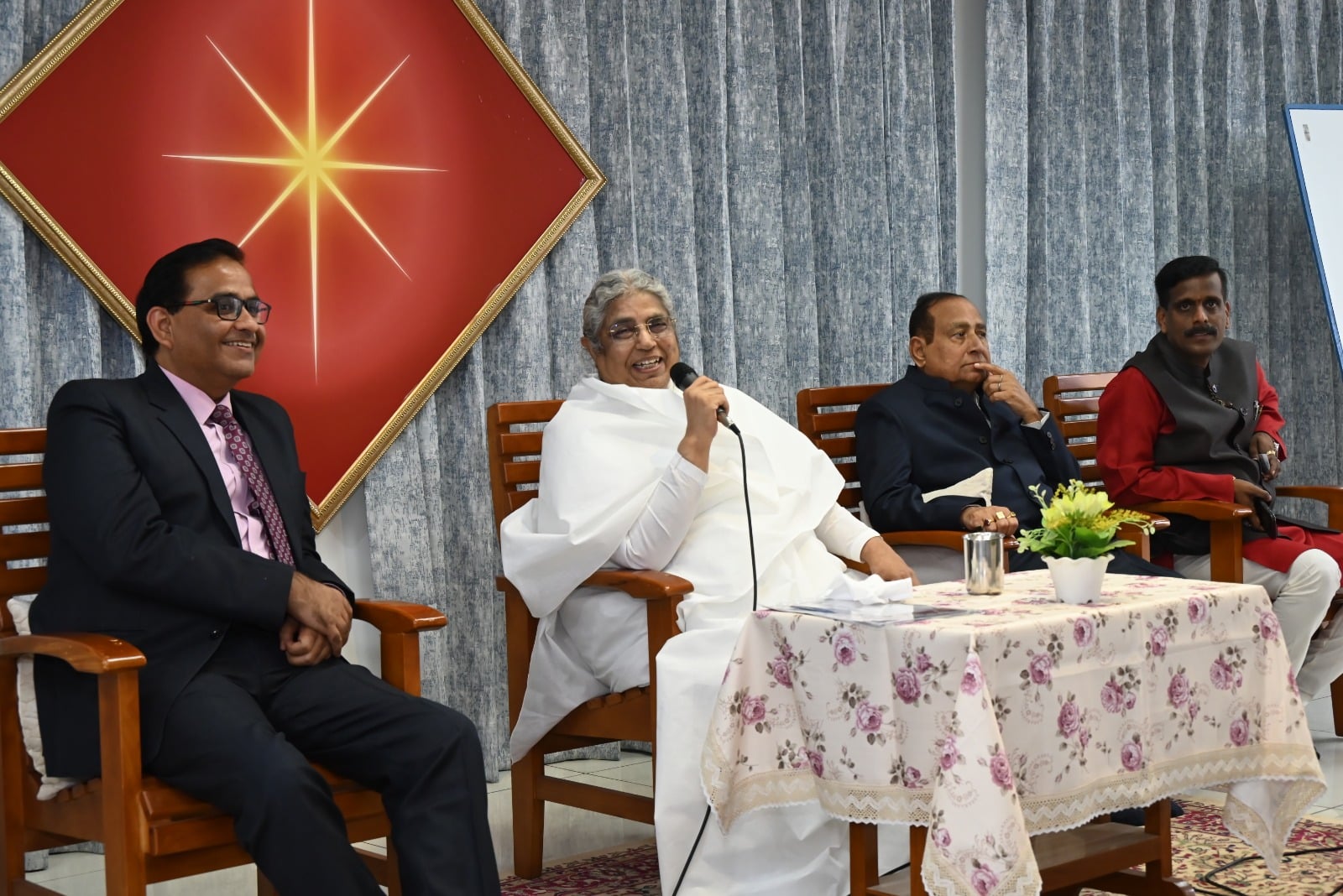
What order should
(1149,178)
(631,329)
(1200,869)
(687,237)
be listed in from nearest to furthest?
1. (1200,869)
2. (631,329)
3. (687,237)
4. (1149,178)

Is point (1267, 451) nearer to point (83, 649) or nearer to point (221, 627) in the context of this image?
point (221, 627)

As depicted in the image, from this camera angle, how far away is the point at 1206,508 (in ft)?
12.3

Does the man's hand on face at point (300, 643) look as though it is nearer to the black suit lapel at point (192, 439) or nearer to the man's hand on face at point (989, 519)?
the black suit lapel at point (192, 439)

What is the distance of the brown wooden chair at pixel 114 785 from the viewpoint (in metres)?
2.11

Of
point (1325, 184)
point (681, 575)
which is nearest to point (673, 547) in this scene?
point (681, 575)

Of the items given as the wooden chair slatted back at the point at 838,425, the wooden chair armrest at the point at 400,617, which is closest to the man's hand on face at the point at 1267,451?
the wooden chair slatted back at the point at 838,425

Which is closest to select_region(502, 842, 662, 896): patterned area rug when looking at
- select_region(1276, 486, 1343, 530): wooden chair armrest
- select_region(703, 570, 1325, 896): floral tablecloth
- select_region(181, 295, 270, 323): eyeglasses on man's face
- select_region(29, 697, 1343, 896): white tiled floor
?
select_region(29, 697, 1343, 896): white tiled floor

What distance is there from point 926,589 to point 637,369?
97 cm

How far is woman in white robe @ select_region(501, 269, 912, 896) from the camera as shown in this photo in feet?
8.42

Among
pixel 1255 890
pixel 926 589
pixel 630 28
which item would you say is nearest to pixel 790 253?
pixel 630 28

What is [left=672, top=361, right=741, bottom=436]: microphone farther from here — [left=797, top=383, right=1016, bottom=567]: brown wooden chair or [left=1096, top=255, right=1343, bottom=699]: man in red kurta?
[left=1096, top=255, right=1343, bottom=699]: man in red kurta

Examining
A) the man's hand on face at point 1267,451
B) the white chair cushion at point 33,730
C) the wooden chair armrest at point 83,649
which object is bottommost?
the white chair cushion at point 33,730

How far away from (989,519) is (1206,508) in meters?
0.74

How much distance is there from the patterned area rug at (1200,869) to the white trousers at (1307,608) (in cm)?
63
